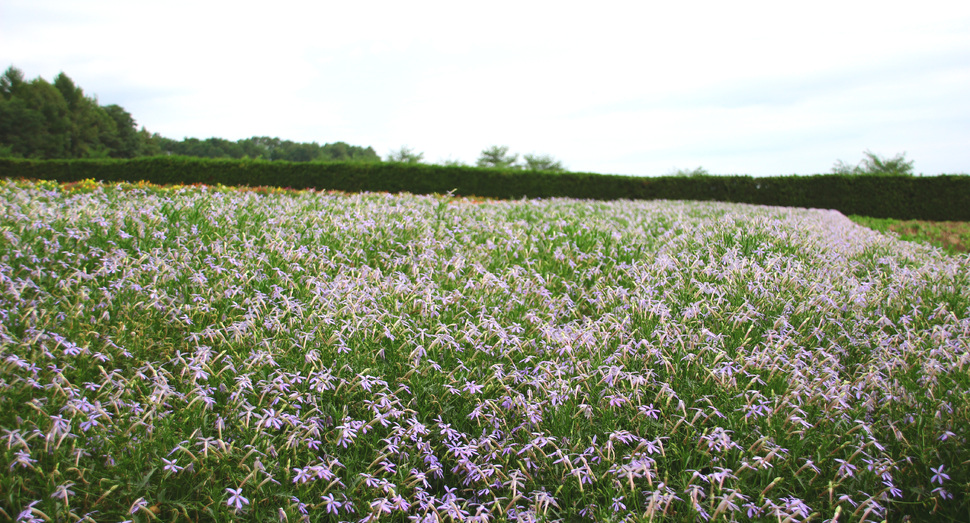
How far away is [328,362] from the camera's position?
292cm

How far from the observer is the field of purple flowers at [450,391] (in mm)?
2184

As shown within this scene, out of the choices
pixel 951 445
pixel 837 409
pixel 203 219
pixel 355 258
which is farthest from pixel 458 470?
pixel 203 219

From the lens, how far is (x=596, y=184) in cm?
2195

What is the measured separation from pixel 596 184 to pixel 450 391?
66.0ft

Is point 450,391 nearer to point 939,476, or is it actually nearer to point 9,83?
point 939,476

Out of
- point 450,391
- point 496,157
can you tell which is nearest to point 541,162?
point 496,157

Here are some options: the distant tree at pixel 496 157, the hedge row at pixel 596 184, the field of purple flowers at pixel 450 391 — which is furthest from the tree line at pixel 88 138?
the field of purple flowers at pixel 450 391

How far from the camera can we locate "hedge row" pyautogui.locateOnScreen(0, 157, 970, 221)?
69.3 ft

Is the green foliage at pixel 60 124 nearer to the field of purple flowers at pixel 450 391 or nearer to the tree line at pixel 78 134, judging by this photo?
the tree line at pixel 78 134

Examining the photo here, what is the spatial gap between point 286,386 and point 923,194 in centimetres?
2726

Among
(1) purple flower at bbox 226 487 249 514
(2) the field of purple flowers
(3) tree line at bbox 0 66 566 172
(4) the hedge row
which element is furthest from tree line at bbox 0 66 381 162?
(1) purple flower at bbox 226 487 249 514

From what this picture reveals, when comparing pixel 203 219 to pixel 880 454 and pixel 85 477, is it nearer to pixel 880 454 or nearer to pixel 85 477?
pixel 85 477

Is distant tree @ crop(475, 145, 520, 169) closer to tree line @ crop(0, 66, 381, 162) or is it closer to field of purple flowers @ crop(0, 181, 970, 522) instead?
tree line @ crop(0, 66, 381, 162)

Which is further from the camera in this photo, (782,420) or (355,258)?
(355,258)
